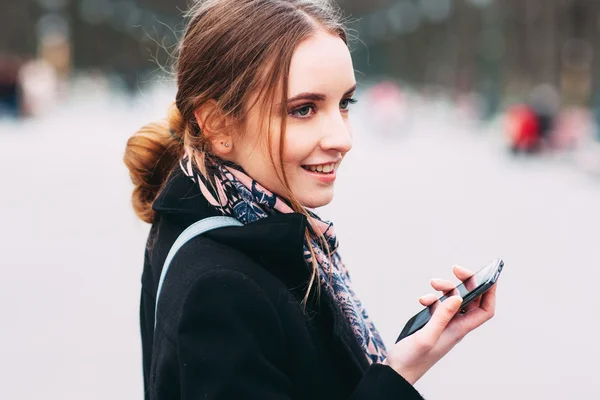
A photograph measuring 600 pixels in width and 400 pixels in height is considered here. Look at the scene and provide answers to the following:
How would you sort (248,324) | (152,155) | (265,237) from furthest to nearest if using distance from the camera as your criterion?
1. (152,155)
2. (265,237)
3. (248,324)

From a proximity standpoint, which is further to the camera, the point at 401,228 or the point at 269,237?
the point at 401,228

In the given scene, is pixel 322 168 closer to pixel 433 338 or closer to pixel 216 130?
pixel 216 130

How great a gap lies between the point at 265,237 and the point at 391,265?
6302mm

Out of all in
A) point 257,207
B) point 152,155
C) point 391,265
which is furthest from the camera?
point 391,265

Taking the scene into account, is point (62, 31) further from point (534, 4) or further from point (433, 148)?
point (433, 148)

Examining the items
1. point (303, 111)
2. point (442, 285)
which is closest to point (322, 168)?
point (303, 111)

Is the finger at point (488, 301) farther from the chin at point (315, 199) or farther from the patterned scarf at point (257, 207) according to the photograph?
the chin at point (315, 199)

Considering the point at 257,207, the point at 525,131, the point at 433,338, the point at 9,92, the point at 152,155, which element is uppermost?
the point at 9,92

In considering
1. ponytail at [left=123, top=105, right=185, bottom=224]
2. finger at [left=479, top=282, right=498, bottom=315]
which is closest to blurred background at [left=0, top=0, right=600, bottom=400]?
ponytail at [left=123, top=105, right=185, bottom=224]

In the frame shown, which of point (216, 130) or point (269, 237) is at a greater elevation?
point (216, 130)

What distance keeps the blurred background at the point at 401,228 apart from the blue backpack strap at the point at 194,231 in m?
0.67

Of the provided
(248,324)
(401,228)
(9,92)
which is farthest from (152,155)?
(9,92)

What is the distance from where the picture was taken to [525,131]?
19.1 metres

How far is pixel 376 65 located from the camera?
9262 centimetres
